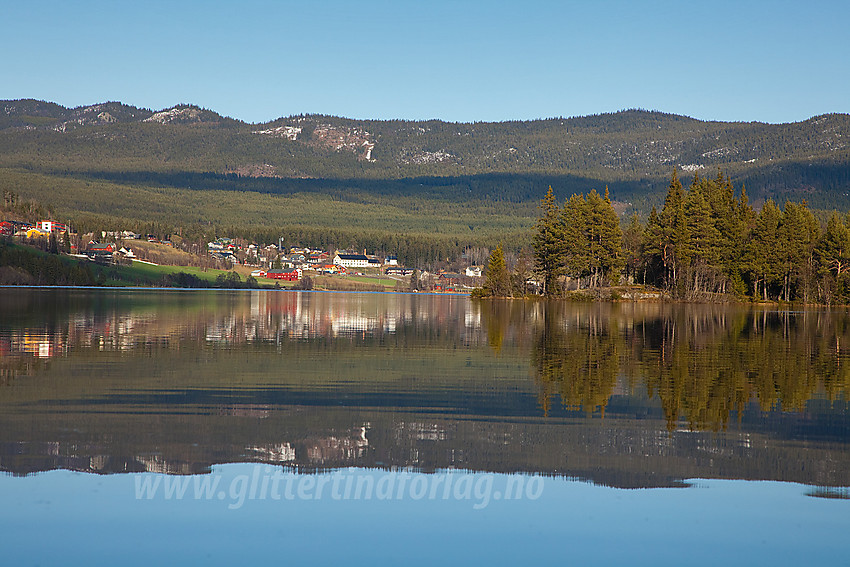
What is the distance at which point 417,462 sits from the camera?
37.9 ft

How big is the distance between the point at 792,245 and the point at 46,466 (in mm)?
100966

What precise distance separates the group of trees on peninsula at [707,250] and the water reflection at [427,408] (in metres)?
73.2

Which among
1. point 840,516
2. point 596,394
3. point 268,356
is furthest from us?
point 268,356

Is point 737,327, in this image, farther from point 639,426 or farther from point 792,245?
point 792,245

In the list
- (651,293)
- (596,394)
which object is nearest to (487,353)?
(596,394)

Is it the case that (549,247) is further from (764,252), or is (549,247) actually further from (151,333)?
(151,333)

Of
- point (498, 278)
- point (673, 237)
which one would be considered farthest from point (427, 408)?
point (498, 278)

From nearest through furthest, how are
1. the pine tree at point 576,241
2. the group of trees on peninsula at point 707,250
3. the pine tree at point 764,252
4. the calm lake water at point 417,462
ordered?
the calm lake water at point 417,462 < the group of trees on peninsula at point 707,250 < the pine tree at point 764,252 < the pine tree at point 576,241

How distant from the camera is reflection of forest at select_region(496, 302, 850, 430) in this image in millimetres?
17312

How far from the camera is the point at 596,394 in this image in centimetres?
1817

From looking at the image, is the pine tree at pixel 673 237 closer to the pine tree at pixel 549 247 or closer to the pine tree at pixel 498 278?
the pine tree at pixel 549 247

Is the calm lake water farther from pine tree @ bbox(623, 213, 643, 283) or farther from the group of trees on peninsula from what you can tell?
pine tree @ bbox(623, 213, 643, 283)

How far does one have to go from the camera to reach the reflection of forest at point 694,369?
56.8ft

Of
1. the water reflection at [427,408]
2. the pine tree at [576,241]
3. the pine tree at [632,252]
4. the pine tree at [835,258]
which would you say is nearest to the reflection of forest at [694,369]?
the water reflection at [427,408]
